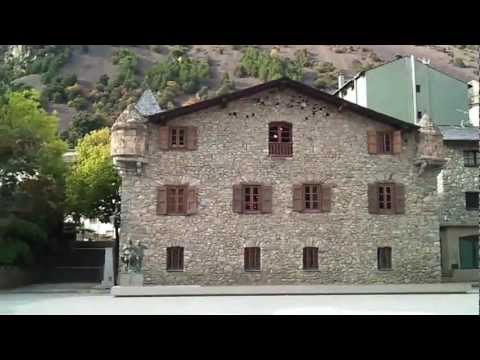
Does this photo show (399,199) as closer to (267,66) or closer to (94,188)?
(94,188)

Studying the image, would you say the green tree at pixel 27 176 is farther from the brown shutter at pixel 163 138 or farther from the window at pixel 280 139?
the window at pixel 280 139

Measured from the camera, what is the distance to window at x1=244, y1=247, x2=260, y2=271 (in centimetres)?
2023

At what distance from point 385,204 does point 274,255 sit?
4918 mm

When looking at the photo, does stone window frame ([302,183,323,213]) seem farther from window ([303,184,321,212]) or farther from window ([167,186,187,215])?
window ([167,186,187,215])

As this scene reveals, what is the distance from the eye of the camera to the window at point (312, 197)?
20.8 m

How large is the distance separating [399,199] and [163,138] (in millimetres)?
9550

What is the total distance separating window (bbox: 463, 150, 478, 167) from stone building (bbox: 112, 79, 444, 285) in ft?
18.8

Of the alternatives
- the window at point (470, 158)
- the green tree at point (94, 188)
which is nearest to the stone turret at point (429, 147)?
the window at point (470, 158)

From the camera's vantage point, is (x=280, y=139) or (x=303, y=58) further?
(x=303, y=58)

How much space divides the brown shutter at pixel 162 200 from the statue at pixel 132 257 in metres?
1.54

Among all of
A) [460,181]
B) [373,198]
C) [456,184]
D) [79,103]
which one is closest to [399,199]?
[373,198]

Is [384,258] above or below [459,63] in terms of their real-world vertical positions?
below

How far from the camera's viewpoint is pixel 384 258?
21016mm

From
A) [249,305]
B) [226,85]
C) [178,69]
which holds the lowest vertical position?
[249,305]
